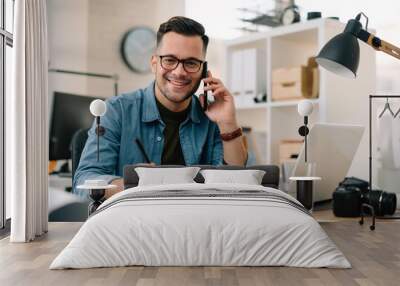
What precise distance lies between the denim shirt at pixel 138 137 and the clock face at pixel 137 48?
156 cm

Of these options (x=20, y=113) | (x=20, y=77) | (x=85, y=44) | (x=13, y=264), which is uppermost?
(x=85, y=44)

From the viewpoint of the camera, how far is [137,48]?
255 inches

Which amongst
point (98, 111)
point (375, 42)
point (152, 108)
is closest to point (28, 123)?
point (98, 111)

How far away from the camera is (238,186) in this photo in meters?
3.74

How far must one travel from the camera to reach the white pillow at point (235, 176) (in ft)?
14.3

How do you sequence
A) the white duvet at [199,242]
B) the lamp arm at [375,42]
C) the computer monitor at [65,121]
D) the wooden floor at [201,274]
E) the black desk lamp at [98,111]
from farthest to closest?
A: the computer monitor at [65,121] → the black desk lamp at [98,111] → the lamp arm at [375,42] → the white duvet at [199,242] → the wooden floor at [201,274]

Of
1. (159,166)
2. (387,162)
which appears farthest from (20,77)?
(387,162)

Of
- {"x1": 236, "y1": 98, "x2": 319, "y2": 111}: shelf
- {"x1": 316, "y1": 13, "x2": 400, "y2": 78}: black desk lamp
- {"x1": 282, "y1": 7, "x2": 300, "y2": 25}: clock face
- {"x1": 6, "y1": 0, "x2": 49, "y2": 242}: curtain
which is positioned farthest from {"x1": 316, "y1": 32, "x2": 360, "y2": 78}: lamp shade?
{"x1": 6, "y1": 0, "x2": 49, "y2": 242}: curtain

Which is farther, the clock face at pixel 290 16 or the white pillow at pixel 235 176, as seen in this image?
the clock face at pixel 290 16

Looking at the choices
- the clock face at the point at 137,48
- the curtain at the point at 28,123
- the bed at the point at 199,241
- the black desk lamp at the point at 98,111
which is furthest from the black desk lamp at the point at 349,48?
the clock face at the point at 137,48

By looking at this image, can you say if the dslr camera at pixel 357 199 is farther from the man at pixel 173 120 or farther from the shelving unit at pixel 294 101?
the man at pixel 173 120

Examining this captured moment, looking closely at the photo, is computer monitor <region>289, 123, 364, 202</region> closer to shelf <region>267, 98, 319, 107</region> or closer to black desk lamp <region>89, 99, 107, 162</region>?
shelf <region>267, 98, 319, 107</region>

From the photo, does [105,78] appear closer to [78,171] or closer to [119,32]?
[119,32]

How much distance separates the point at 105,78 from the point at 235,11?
5.29 ft
